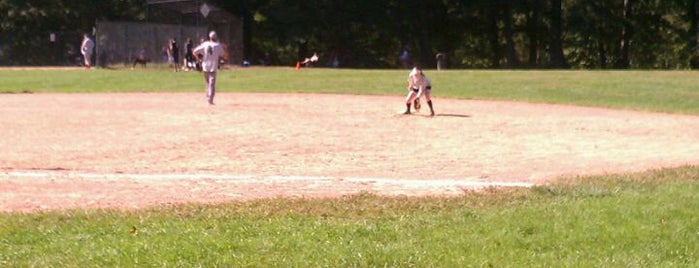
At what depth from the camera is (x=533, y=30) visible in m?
68.0

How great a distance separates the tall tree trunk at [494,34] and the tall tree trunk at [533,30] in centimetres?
198

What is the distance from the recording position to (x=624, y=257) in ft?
25.6

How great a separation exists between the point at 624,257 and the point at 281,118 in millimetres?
14948

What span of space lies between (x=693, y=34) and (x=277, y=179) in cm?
5581

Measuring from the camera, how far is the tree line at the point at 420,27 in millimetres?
63906

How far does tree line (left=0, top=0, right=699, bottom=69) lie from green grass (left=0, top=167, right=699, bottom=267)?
53.1 meters

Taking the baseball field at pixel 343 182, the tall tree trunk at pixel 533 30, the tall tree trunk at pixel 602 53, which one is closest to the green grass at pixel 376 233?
the baseball field at pixel 343 182

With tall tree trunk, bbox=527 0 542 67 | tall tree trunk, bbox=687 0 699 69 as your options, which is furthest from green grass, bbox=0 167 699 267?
tall tree trunk, bbox=527 0 542 67

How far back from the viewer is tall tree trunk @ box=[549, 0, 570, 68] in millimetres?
64562

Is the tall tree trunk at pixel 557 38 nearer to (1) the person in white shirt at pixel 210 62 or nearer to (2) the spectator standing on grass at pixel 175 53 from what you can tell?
(2) the spectator standing on grass at pixel 175 53

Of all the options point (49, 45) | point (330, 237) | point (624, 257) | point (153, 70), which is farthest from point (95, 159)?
point (49, 45)

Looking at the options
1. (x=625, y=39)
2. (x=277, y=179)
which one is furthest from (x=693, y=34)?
(x=277, y=179)

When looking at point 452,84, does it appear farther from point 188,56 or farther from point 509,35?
point 509,35

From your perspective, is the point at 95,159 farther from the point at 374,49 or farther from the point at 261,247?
the point at 374,49
